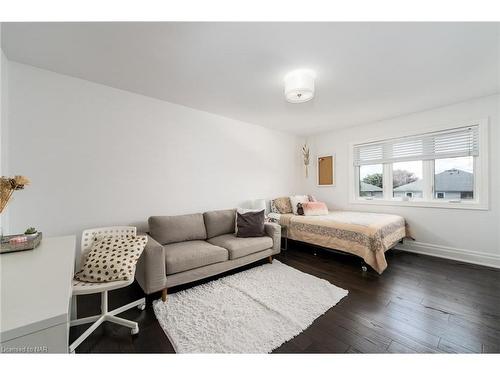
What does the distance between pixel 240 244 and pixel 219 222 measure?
578 mm

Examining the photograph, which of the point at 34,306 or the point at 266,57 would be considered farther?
the point at 266,57

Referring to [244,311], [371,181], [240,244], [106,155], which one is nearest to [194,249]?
[240,244]

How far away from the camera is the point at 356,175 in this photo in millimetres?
4180

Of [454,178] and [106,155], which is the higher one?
[106,155]

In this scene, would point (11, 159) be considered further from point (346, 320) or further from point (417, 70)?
point (417, 70)

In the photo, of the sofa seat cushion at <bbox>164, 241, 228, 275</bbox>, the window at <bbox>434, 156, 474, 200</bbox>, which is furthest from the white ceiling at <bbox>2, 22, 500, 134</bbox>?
the sofa seat cushion at <bbox>164, 241, 228, 275</bbox>

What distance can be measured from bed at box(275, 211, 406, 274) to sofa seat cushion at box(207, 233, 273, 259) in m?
0.76

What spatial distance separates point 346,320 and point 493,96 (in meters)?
3.63

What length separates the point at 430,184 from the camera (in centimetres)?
334

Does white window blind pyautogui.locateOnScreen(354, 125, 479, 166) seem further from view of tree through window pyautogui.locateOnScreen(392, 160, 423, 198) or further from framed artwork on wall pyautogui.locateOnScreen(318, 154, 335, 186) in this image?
framed artwork on wall pyautogui.locateOnScreen(318, 154, 335, 186)

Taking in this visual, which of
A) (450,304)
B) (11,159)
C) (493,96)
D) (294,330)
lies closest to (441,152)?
(493,96)

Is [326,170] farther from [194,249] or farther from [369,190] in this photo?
[194,249]

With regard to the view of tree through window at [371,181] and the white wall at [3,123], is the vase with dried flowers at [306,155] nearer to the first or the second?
the view of tree through window at [371,181]
